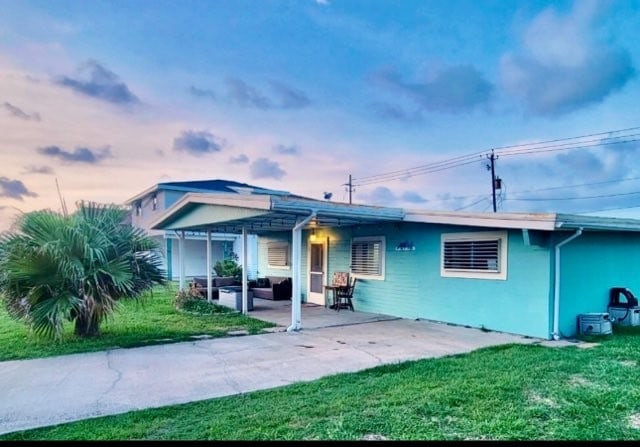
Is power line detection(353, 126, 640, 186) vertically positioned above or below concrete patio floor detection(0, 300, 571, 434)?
above

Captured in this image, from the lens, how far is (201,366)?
596 centimetres

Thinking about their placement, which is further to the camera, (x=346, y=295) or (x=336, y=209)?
(x=346, y=295)

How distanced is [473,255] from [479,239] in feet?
1.27

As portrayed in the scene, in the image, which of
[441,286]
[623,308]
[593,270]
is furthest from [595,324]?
[441,286]

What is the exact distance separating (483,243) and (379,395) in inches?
209

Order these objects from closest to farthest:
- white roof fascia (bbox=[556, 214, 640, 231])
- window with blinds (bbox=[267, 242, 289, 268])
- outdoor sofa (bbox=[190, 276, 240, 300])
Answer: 1. white roof fascia (bbox=[556, 214, 640, 231])
2. outdoor sofa (bbox=[190, 276, 240, 300])
3. window with blinds (bbox=[267, 242, 289, 268])

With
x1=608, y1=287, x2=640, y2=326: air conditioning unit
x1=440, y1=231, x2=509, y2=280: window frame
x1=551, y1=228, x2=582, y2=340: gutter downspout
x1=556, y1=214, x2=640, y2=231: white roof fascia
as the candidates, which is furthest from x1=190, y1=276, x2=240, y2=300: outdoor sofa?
x1=608, y1=287, x2=640, y2=326: air conditioning unit

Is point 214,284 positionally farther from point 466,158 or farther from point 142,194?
point 466,158

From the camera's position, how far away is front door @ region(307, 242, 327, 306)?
1327 cm

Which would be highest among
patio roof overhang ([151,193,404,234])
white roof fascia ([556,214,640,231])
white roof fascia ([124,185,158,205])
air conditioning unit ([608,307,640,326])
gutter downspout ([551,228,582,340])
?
white roof fascia ([124,185,158,205])

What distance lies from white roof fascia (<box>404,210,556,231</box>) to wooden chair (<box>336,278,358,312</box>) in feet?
10.1

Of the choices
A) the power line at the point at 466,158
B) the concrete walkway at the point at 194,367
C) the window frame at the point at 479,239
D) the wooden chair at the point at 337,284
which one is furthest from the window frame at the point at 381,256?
the power line at the point at 466,158

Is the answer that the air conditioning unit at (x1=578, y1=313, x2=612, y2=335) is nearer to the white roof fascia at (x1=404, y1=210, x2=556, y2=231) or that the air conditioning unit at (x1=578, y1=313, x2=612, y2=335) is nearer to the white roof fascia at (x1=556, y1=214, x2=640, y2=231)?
the white roof fascia at (x1=556, y1=214, x2=640, y2=231)

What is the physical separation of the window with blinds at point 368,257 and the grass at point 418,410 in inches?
225
